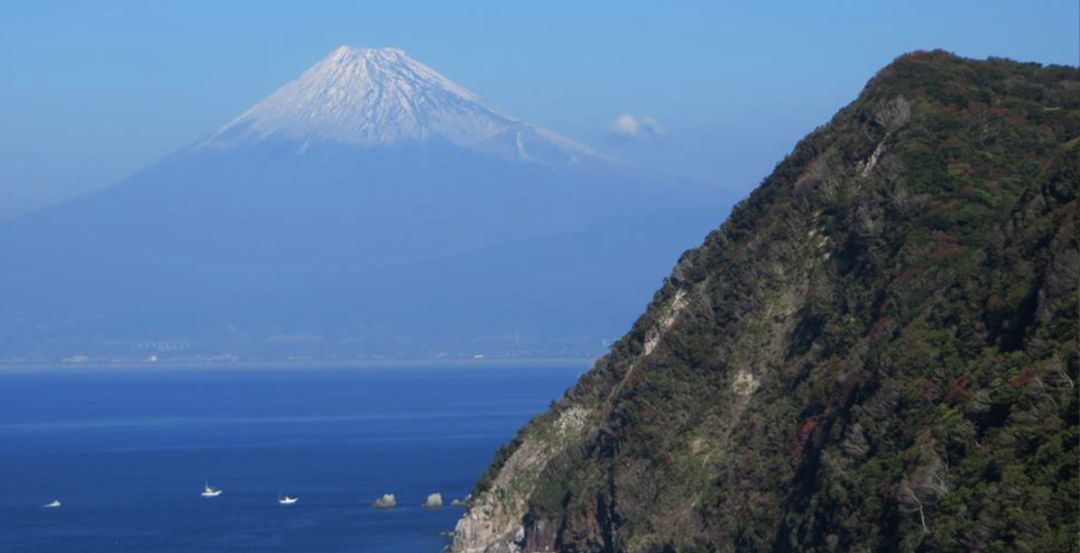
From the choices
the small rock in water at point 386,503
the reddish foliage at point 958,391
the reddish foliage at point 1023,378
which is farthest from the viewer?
the small rock in water at point 386,503

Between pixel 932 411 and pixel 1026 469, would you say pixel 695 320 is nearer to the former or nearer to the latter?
pixel 932 411

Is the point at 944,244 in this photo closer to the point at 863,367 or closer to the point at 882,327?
the point at 882,327

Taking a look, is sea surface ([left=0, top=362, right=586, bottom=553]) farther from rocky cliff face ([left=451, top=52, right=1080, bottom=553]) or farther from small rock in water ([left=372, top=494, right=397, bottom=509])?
rocky cliff face ([left=451, top=52, right=1080, bottom=553])

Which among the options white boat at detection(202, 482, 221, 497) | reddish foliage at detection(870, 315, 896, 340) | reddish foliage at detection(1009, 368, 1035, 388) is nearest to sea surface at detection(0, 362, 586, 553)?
white boat at detection(202, 482, 221, 497)

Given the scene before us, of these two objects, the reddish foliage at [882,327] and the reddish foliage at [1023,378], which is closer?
the reddish foliage at [1023,378]

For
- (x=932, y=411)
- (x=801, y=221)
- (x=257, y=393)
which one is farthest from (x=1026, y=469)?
(x=257, y=393)

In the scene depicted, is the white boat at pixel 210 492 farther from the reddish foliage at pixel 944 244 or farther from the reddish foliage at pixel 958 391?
→ the reddish foliage at pixel 958 391

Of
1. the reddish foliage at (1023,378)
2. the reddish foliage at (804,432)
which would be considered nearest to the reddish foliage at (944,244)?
the reddish foliage at (804,432)
